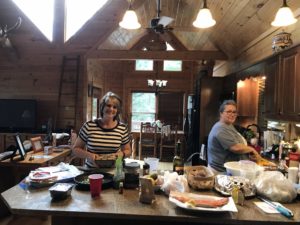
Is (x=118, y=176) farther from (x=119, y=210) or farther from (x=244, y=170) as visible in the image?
(x=244, y=170)

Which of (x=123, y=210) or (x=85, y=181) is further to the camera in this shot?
(x=85, y=181)

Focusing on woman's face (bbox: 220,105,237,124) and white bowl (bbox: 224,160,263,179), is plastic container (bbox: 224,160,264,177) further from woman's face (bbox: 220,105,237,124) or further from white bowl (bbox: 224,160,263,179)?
woman's face (bbox: 220,105,237,124)

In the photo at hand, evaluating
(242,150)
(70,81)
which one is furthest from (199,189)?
(70,81)

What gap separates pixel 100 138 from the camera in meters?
2.27

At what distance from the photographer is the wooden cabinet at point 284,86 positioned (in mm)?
2373

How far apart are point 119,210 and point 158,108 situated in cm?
747

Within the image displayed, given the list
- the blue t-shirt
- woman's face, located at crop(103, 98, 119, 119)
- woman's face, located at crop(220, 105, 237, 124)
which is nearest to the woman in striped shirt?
woman's face, located at crop(103, 98, 119, 119)

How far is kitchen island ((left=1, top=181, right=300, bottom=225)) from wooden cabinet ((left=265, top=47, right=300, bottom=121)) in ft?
3.78

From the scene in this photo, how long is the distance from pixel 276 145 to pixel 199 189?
73.3 inches

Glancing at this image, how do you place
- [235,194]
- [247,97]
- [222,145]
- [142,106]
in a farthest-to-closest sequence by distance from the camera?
[142,106] → [247,97] → [222,145] → [235,194]

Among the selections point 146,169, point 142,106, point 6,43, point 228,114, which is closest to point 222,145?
point 228,114

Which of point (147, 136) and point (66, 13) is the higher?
point (66, 13)

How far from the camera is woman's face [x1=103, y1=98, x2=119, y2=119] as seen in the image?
7.38ft

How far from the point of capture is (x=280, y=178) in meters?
1.58
